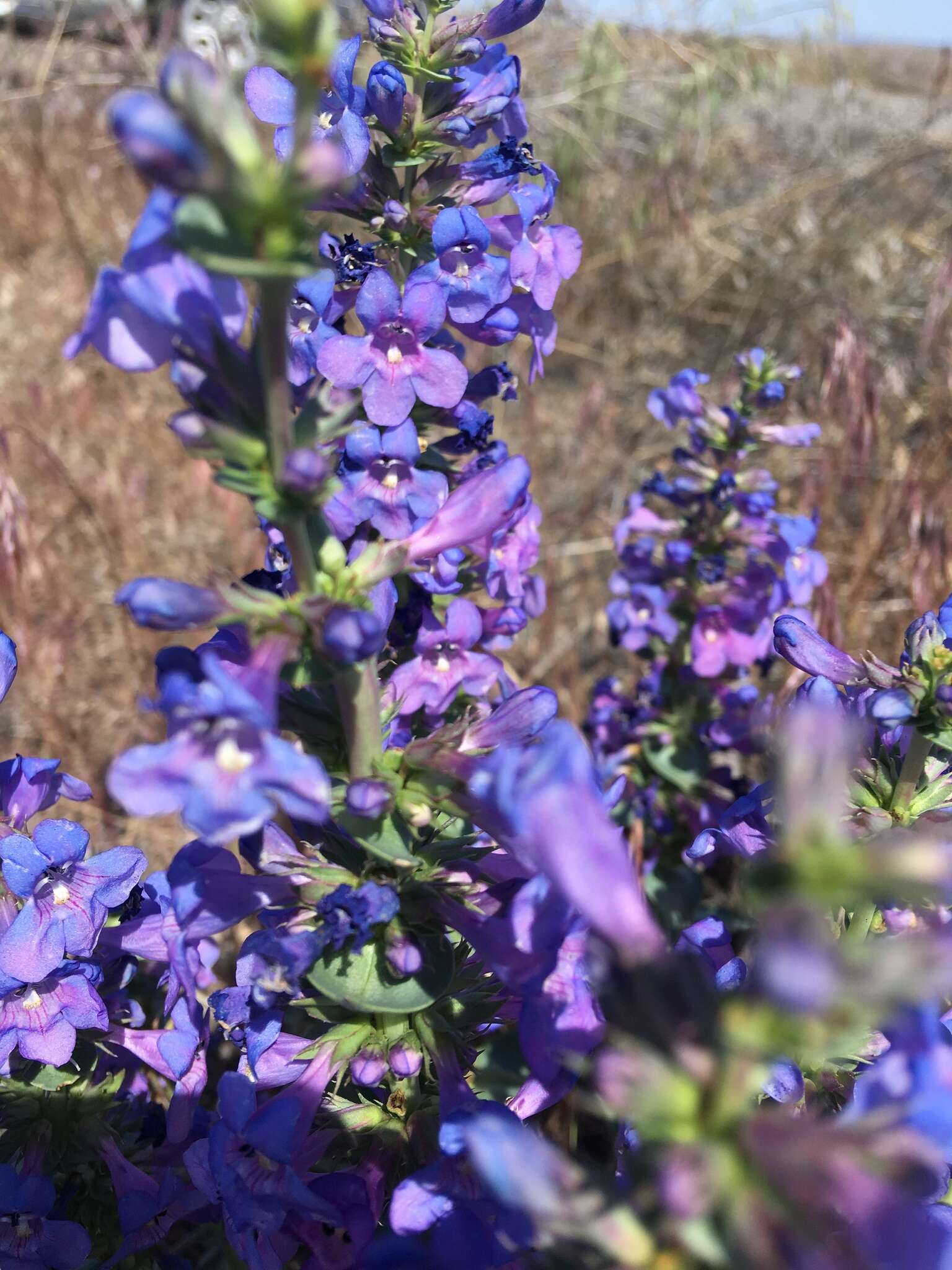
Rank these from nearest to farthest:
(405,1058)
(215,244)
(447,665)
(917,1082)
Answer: (917,1082), (215,244), (405,1058), (447,665)

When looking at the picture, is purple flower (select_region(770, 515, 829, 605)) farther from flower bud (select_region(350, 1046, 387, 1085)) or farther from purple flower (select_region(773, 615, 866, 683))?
flower bud (select_region(350, 1046, 387, 1085))

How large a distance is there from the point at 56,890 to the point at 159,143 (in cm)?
153

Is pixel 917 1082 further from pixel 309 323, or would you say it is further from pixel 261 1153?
pixel 309 323

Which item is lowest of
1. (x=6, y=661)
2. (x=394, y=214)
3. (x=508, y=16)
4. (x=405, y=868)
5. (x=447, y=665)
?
(x=447, y=665)

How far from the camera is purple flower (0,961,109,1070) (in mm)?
1910

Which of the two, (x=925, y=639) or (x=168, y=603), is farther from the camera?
(x=925, y=639)

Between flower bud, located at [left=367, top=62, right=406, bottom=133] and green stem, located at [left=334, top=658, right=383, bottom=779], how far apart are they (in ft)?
4.63

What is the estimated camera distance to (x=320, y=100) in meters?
2.26

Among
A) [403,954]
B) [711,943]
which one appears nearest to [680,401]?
[711,943]

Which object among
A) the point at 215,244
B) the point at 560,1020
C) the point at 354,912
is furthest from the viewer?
the point at 354,912

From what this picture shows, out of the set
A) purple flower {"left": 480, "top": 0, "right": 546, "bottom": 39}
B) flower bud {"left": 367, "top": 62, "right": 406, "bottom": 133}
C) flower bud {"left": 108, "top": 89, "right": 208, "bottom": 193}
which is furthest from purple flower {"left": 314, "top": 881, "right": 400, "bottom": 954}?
purple flower {"left": 480, "top": 0, "right": 546, "bottom": 39}

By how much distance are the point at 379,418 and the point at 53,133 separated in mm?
9488

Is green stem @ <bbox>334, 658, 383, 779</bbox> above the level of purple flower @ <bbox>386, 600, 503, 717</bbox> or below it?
above

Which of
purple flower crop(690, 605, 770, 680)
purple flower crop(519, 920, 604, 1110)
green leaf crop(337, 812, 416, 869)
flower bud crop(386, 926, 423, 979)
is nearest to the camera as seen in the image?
purple flower crop(519, 920, 604, 1110)
